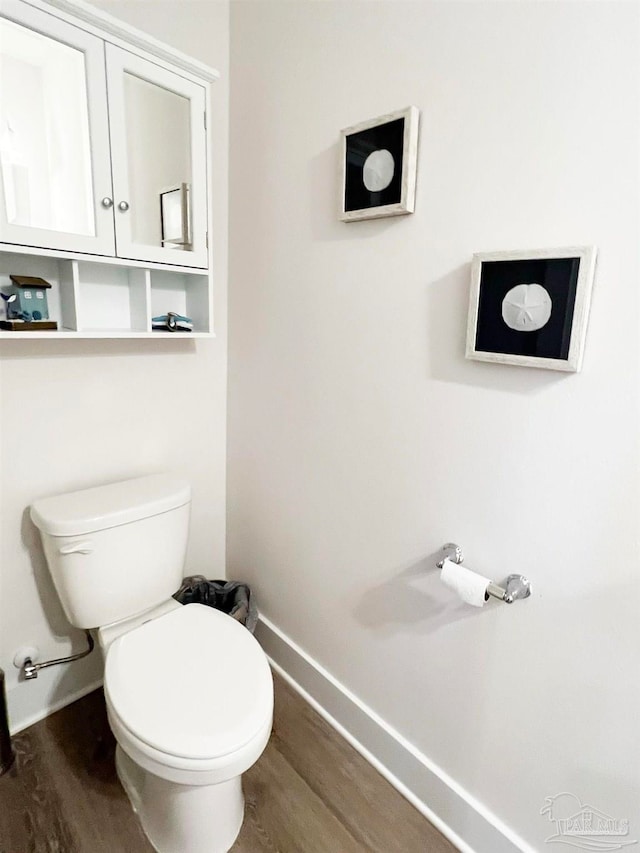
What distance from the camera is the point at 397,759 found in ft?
4.42

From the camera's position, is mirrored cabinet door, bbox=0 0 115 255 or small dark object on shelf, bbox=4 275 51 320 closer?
mirrored cabinet door, bbox=0 0 115 255

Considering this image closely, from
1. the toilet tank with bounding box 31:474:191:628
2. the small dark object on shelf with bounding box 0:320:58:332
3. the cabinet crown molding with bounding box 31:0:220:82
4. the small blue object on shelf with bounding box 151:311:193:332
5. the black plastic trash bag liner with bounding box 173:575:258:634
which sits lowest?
the black plastic trash bag liner with bounding box 173:575:258:634

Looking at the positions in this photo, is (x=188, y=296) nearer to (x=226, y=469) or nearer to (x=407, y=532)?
(x=226, y=469)

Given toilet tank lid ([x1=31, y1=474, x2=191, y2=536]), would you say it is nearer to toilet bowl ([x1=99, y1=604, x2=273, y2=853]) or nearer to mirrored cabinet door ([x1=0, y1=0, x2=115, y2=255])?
toilet bowl ([x1=99, y1=604, x2=273, y2=853])

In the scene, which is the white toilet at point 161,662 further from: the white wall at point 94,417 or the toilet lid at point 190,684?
the white wall at point 94,417

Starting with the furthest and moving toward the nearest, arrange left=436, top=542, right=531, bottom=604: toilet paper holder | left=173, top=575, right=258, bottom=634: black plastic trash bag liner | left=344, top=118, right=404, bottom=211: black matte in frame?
left=173, top=575, right=258, bottom=634: black plastic trash bag liner, left=344, top=118, right=404, bottom=211: black matte in frame, left=436, top=542, right=531, bottom=604: toilet paper holder

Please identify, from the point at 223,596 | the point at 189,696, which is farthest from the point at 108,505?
the point at 223,596

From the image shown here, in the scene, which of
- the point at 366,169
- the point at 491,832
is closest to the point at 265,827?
the point at 491,832

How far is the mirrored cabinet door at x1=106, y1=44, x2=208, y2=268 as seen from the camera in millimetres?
1193

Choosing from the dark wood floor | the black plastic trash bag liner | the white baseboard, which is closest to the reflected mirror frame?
the black plastic trash bag liner

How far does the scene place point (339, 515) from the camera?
55.6 inches

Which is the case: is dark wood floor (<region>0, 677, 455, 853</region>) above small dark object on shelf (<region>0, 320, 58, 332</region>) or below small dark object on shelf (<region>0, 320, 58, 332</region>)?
Answer: below

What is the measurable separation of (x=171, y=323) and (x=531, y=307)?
1.00 m

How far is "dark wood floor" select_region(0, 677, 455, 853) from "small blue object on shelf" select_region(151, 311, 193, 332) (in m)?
1.25
